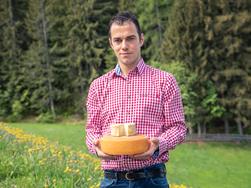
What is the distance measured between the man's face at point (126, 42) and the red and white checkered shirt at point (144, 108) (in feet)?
0.32

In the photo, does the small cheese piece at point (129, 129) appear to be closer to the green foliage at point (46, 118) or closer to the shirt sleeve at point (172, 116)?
the shirt sleeve at point (172, 116)

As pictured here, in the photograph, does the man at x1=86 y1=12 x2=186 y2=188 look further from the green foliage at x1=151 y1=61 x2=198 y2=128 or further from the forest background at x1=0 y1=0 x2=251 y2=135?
the forest background at x1=0 y1=0 x2=251 y2=135

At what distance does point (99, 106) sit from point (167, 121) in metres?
0.52

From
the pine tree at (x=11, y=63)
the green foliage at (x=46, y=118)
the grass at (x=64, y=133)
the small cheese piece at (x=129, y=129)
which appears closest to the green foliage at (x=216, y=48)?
the grass at (x=64, y=133)

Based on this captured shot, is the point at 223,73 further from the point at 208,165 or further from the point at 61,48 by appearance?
the point at 61,48

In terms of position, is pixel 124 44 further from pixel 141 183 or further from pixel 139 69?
pixel 141 183

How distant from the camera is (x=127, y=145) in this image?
2912 mm

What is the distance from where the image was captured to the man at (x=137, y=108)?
10.7ft

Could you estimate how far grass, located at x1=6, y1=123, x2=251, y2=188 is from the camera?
21359 millimetres

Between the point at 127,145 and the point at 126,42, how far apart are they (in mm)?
778

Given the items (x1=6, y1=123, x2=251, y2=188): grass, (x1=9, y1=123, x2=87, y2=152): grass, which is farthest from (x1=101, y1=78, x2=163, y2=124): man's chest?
(x1=9, y1=123, x2=87, y2=152): grass

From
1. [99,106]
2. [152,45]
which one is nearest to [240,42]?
[152,45]

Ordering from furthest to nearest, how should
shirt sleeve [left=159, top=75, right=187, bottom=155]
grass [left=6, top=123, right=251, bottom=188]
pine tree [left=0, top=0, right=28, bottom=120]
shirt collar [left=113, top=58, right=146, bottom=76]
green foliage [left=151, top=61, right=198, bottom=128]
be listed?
pine tree [left=0, top=0, right=28, bottom=120]
green foliage [left=151, top=61, right=198, bottom=128]
grass [left=6, top=123, right=251, bottom=188]
shirt collar [left=113, top=58, right=146, bottom=76]
shirt sleeve [left=159, top=75, right=187, bottom=155]

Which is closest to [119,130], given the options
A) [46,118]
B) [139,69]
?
[139,69]
